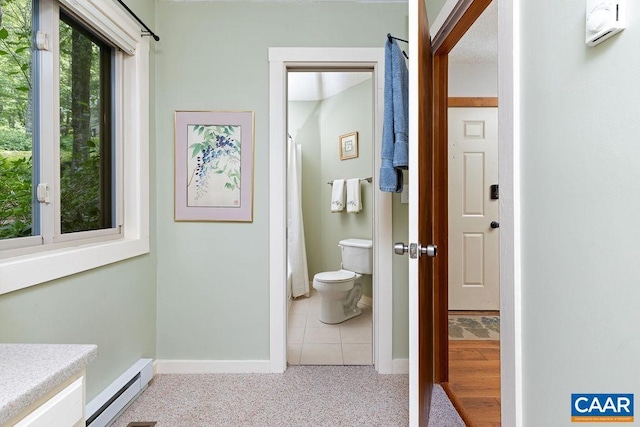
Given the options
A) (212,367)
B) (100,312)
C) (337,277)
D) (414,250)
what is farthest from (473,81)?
(100,312)

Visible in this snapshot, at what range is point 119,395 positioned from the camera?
1726 millimetres

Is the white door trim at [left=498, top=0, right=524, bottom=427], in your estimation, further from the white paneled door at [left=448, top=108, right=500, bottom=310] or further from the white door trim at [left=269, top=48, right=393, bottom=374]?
the white paneled door at [left=448, top=108, right=500, bottom=310]

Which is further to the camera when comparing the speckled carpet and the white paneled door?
the white paneled door

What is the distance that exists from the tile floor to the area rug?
73 centimetres

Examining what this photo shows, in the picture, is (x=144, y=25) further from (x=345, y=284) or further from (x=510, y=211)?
(x=345, y=284)

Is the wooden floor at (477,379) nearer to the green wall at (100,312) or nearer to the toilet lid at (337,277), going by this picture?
the toilet lid at (337,277)

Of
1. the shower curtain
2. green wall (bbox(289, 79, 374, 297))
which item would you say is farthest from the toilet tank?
the shower curtain

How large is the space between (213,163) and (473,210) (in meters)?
2.59

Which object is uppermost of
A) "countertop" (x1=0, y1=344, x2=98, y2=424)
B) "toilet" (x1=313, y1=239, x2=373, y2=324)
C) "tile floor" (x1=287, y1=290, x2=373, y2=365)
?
"countertop" (x1=0, y1=344, x2=98, y2=424)

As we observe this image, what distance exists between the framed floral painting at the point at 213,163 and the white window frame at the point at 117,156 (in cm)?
21

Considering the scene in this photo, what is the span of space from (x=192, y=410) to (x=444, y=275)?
1.57 metres

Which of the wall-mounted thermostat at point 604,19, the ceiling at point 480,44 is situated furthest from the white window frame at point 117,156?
the ceiling at point 480,44

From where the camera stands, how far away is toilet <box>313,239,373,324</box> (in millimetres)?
3086

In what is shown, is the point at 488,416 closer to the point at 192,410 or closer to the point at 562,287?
the point at 562,287
